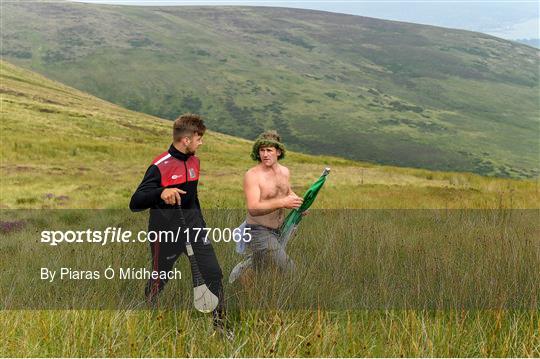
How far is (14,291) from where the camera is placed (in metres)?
4.93

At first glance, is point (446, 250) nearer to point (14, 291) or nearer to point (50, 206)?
point (14, 291)

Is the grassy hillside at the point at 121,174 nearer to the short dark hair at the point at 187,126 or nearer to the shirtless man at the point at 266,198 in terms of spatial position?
the shirtless man at the point at 266,198

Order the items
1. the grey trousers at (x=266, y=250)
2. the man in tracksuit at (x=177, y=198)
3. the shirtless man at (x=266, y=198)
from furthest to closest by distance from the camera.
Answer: the grey trousers at (x=266, y=250), the shirtless man at (x=266, y=198), the man in tracksuit at (x=177, y=198)

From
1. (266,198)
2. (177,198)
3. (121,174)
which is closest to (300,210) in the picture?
(266,198)

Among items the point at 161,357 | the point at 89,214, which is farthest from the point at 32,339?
the point at 89,214

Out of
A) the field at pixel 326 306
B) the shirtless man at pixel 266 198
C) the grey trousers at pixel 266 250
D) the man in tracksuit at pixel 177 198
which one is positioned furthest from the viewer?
the grey trousers at pixel 266 250

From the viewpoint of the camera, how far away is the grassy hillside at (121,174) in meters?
18.7

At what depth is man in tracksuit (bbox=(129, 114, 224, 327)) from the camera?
13.7 ft

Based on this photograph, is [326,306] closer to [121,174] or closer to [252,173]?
[252,173]

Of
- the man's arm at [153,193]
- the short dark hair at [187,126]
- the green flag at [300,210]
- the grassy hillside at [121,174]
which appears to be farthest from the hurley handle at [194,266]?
the grassy hillside at [121,174]

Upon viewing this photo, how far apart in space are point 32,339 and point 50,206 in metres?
15.8

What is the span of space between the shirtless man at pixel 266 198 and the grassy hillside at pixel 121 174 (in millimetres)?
6591

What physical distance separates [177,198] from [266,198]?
0.98 meters

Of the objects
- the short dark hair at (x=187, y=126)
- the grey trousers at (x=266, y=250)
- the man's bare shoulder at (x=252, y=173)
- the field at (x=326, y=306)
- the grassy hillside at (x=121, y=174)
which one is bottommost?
the grassy hillside at (x=121, y=174)
